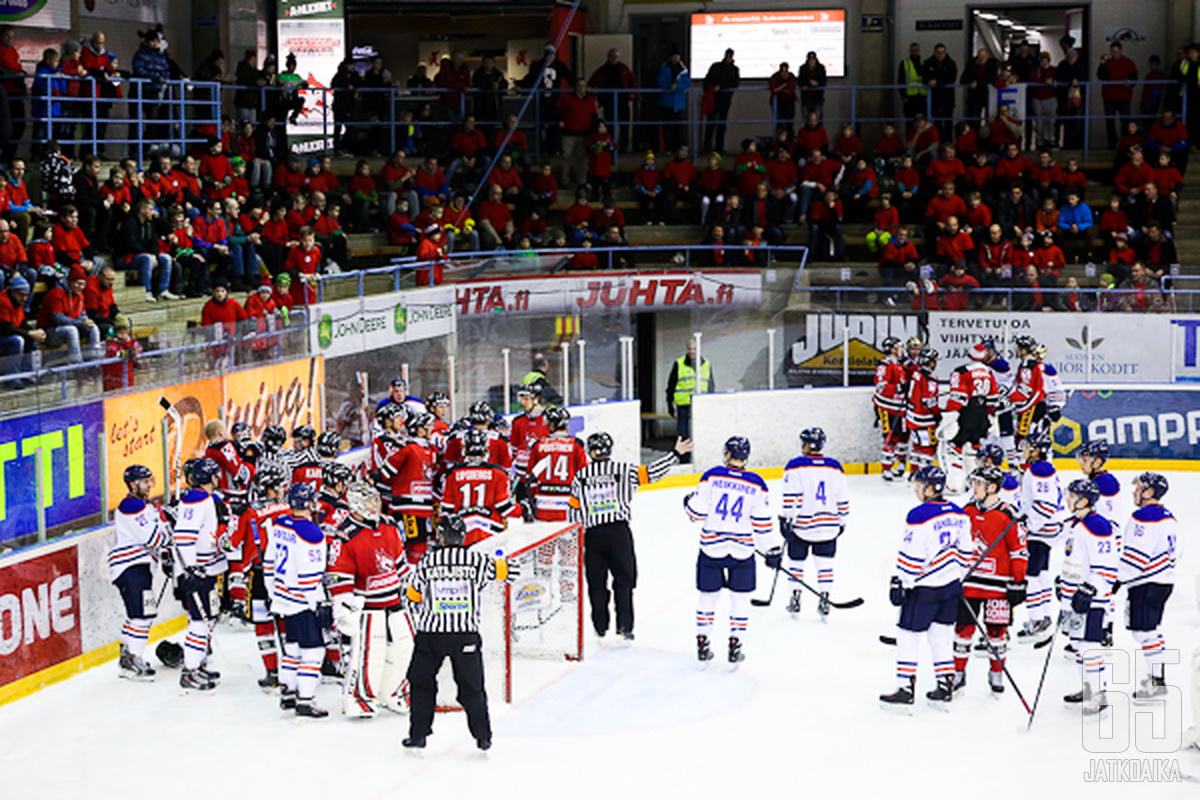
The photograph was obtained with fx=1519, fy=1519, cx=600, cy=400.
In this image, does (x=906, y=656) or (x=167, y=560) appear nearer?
(x=906, y=656)

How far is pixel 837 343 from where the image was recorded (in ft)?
56.9

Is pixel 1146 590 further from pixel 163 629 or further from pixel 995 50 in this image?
pixel 995 50

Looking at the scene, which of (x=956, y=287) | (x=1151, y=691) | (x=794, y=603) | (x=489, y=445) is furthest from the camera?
(x=956, y=287)

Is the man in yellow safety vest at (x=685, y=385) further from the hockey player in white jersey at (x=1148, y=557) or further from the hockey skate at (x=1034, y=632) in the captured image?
the hockey player in white jersey at (x=1148, y=557)

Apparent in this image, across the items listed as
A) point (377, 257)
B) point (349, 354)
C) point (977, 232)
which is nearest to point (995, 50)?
point (977, 232)

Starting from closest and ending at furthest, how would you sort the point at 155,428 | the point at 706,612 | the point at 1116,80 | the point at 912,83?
the point at 706,612 < the point at 155,428 < the point at 1116,80 < the point at 912,83

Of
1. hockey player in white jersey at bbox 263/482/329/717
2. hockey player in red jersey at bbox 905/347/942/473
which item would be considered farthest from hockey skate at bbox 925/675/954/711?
hockey player in red jersey at bbox 905/347/942/473

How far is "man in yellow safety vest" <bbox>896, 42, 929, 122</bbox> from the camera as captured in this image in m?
22.2

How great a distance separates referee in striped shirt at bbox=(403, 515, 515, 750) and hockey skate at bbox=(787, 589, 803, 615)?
375 centimetres

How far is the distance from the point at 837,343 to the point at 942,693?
8.54 m

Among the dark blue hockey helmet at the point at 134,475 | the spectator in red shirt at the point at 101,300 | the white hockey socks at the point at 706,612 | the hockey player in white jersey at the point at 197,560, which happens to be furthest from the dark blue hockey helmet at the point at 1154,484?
the spectator in red shirt at the point at 101,300

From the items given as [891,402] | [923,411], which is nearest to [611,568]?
[923,411]

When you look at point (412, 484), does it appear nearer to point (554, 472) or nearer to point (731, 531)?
point (554, 472)

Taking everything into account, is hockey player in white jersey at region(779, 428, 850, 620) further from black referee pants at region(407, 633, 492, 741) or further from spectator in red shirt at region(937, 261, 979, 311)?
spectator in red shirt at region(937, 261, 979, 311)
